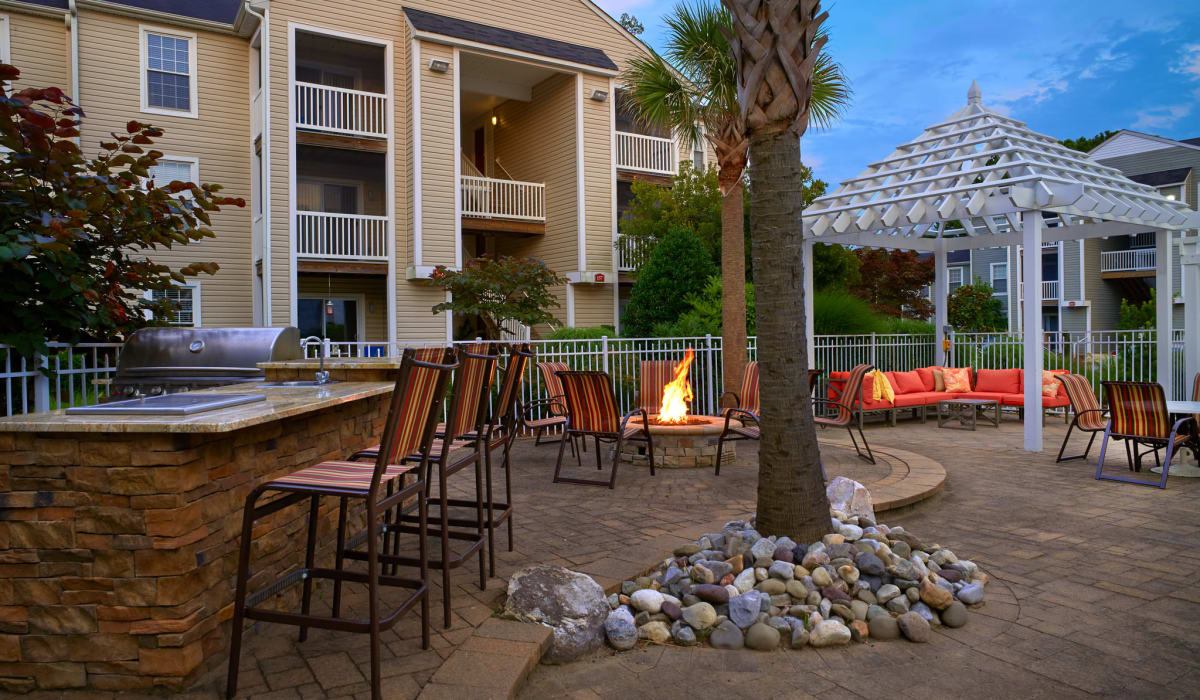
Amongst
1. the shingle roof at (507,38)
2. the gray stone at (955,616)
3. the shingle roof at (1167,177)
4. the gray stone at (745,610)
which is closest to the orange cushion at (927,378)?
the gray stone at (955,616)

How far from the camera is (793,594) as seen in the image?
370 centimetres

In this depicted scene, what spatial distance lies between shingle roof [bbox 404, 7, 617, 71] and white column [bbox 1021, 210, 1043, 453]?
11.1m

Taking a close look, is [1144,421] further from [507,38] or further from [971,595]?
[507,38]

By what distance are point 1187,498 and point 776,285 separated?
4.78 metres

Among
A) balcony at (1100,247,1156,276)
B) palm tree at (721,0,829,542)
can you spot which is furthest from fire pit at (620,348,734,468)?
balcony at (1100,247,1156,276)

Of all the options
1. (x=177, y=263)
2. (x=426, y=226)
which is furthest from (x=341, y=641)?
(x=177, y=263)

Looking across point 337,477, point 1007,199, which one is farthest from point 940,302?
point 337,477

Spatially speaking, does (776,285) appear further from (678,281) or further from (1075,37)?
(1075,37)

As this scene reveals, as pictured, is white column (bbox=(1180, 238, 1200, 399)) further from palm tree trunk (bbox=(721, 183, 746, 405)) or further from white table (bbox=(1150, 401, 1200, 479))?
palm tree trunk (bbox=(721, 183, 746, 405))

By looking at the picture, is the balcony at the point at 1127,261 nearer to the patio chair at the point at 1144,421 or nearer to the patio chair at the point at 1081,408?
the patio chair at the point at 1081,408

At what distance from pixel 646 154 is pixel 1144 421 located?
13562 millimetres

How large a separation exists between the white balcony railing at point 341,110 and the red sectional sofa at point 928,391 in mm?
10579

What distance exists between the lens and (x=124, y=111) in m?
14.7

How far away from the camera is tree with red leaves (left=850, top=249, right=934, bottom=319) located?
25797mm
